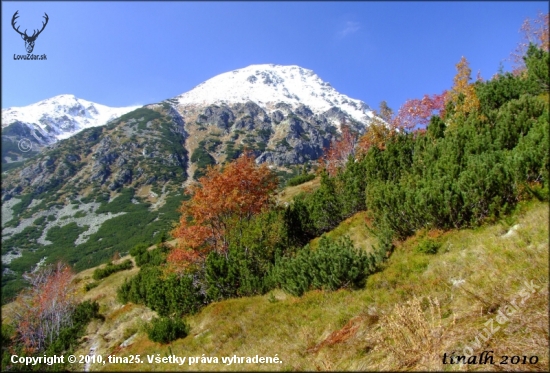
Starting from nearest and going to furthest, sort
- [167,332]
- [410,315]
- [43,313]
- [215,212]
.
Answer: [410,315] < [167,332] < [215,212] < [43,313]

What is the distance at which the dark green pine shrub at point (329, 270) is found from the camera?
1000 centimetres

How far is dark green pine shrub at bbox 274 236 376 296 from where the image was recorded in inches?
394

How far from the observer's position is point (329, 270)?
10352mm

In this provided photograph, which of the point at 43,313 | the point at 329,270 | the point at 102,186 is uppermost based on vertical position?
the point at 102,186

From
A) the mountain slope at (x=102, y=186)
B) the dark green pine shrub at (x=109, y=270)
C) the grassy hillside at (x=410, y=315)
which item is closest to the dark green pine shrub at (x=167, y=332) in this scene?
the grassy hillside at (x=410, y=315)

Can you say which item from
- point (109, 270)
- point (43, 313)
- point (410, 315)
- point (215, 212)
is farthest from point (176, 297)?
point (109, 270)

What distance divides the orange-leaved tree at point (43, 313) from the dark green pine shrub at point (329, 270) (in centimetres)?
1806

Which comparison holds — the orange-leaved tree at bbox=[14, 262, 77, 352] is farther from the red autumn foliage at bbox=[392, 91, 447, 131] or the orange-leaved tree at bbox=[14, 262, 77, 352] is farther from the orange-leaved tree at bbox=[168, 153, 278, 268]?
the red autumn foliage at bbox=[392, 91, 447, 131]

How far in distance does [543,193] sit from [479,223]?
1869 mm

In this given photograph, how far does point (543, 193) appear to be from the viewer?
774 centimetres

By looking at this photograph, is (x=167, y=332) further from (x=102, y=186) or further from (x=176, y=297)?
(x=102, y=186)

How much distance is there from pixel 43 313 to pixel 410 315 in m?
25.7

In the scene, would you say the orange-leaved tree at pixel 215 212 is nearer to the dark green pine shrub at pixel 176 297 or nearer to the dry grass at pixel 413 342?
the dark green pine shrub at pixel 176 297

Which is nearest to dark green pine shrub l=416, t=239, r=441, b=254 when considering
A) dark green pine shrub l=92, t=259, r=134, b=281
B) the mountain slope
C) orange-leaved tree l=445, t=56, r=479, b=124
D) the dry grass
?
the dry grass
